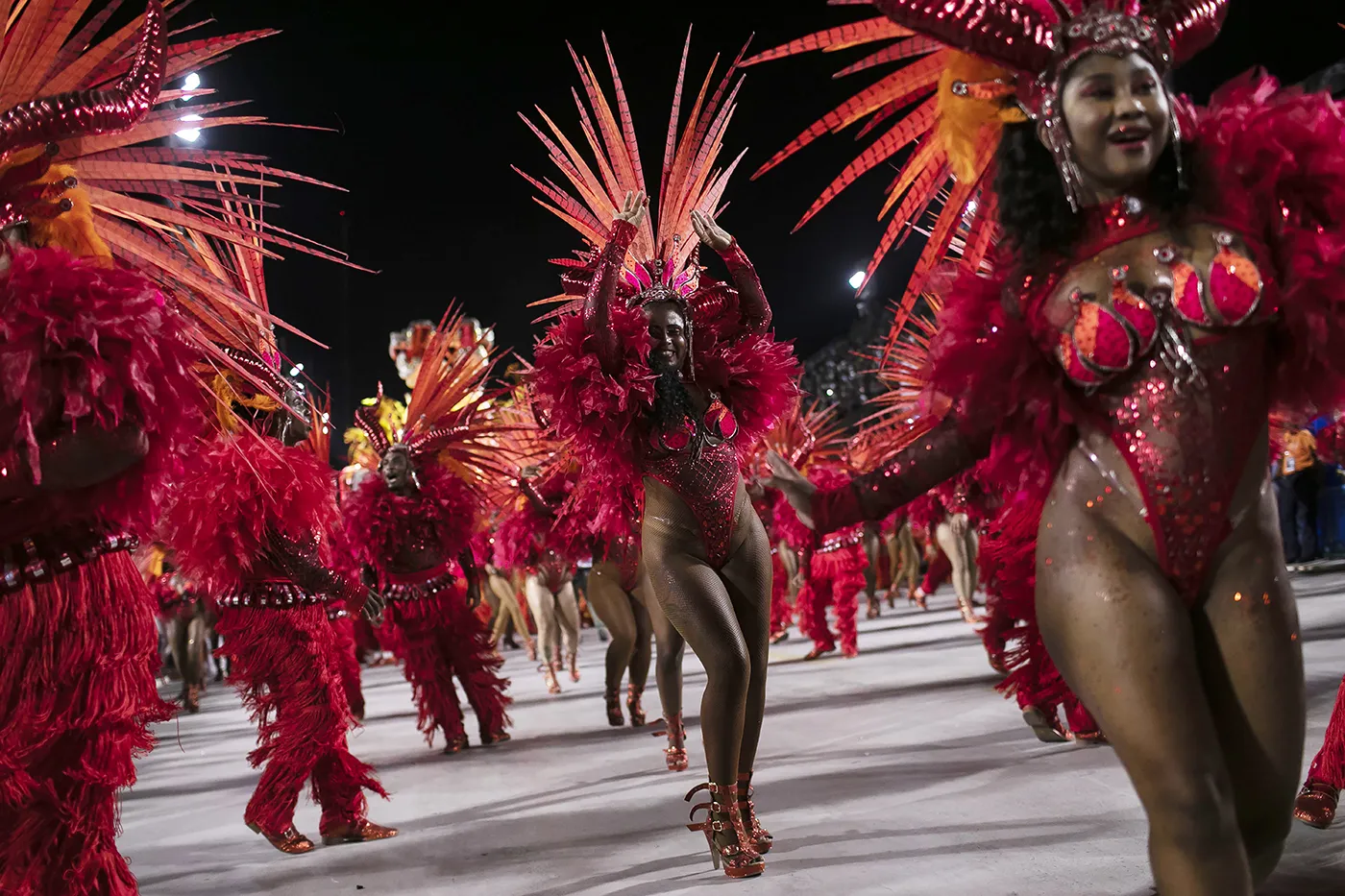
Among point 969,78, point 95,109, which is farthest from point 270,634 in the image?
point 969,78

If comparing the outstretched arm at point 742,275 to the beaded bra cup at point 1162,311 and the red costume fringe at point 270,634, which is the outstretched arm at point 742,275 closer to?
the red costume fringe at point 270,634

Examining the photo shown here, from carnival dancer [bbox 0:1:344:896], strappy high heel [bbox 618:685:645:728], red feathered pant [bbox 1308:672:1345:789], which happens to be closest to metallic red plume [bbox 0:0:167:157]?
carnival dancer [bbox 0:1:344:896]

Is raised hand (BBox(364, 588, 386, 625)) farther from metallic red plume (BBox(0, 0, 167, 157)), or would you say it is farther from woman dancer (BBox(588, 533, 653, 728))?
metallic red plume (BBox(0, 0, 167, 157))

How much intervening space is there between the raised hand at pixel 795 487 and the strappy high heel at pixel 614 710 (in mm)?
4943

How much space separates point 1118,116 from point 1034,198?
223 mm

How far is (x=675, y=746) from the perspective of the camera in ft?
18.6

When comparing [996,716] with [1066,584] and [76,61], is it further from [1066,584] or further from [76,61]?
[76,61]

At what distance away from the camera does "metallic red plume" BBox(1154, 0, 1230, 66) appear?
2166 mm

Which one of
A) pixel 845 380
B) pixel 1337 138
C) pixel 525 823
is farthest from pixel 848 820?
pixel 845 380

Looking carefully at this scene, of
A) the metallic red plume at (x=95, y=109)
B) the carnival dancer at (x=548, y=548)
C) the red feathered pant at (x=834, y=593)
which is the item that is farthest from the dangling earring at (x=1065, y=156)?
the red feathered pant at (x=834, y=593)

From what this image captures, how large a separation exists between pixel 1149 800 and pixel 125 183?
269cm

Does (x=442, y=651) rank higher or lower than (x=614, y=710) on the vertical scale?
higher

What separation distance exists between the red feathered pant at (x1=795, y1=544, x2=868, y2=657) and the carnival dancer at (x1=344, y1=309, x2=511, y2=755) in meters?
3.57

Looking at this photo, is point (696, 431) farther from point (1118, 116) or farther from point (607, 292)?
point (1118, 116)
